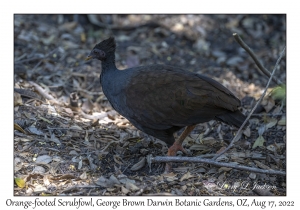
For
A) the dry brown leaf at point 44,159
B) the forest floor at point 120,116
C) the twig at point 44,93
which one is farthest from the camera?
the twig at point 44,93

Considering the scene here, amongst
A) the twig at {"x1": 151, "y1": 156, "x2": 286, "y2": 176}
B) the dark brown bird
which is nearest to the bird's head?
the dark brown bird

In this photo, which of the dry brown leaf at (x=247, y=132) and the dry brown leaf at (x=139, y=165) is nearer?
the dry brown leaf at (x=139, y=165)

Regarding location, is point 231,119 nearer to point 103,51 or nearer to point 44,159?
point 103,51

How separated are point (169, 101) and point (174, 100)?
64mm

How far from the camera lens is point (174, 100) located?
561 centimetres

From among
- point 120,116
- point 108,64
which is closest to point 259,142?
point 120,116

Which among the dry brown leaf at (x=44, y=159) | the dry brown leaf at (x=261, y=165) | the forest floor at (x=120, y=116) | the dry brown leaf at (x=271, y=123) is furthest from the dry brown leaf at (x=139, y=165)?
the dry brown leaf at (x=271, y=123)

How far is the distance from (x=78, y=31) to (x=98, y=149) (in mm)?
4480

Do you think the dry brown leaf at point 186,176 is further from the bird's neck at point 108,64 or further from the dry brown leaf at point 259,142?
the bird's neck at point 108,64

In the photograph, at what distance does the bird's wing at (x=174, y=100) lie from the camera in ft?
18.4

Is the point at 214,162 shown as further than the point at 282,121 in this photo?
No

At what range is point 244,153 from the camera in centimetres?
598
